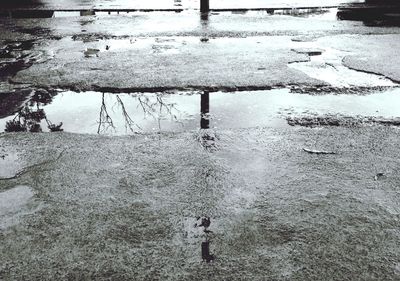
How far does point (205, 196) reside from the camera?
94.0 inches

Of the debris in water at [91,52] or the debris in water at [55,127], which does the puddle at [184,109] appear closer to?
the debris in water at [55,127]

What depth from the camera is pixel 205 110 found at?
12.1 ft

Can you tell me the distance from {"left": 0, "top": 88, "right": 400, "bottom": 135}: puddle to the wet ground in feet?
0.07

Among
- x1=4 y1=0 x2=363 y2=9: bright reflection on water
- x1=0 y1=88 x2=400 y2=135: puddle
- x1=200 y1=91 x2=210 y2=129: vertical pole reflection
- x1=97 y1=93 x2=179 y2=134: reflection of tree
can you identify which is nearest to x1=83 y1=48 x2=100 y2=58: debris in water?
x1=0 y1=88 x2=400 y2=135: puddle

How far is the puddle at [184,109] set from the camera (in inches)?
136

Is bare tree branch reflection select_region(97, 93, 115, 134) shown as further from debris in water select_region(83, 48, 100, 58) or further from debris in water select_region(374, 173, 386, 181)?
debris in water select_region(374, 173, 386, 181)

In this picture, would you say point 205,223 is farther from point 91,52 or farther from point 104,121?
point 91,52

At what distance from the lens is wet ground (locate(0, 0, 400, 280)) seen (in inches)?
75.1

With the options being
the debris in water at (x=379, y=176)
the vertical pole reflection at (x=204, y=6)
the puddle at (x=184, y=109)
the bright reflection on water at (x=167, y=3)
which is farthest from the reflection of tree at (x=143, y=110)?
the bright reflection on water at (x=167, y=3)

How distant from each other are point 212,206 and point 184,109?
5.20 feet

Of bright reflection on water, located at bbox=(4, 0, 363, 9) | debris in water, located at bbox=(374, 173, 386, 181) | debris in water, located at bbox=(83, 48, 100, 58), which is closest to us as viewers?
debris in water, located at bbox=(374, 173, 386, 181)

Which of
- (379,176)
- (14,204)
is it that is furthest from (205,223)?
(379,176)

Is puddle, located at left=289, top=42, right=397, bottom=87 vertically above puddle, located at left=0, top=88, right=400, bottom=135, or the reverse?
puddle, located at left=289, top=42, right=397, bottom=87

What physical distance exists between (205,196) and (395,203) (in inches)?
45.4
